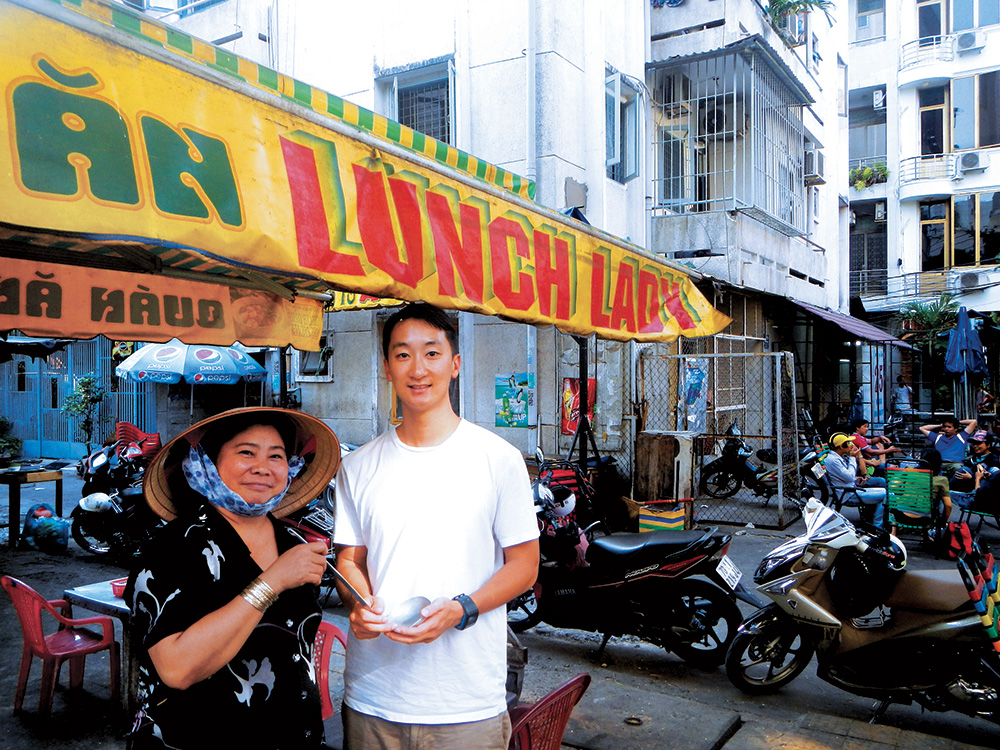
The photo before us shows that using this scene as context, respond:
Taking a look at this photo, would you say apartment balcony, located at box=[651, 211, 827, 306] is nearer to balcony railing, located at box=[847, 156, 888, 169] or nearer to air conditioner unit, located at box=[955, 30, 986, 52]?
balcony railing, located at box=[847, 156, 888, 169]

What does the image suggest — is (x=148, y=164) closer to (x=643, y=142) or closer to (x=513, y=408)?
(x=513, y=408)

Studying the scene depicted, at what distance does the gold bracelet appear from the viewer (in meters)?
1.80

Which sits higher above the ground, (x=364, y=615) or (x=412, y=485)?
(x=412, y=485)

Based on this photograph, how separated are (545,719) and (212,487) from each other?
1.19m

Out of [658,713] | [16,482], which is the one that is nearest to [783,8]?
[658,713]

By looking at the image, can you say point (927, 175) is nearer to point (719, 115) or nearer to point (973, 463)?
point (719, 115)

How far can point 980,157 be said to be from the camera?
21922 mm

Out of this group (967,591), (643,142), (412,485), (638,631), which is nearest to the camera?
(412,485)

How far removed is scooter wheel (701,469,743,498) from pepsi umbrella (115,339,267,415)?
24.9 ft

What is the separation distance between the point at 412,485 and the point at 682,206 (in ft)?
38.4

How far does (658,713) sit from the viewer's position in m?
4.22

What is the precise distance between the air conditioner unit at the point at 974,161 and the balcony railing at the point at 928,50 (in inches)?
118

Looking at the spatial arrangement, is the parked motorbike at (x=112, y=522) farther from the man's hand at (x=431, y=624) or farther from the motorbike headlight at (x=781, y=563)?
the man's hand at (x=431, y=624)

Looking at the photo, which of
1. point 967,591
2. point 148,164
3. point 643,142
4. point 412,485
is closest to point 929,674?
point 967,591
